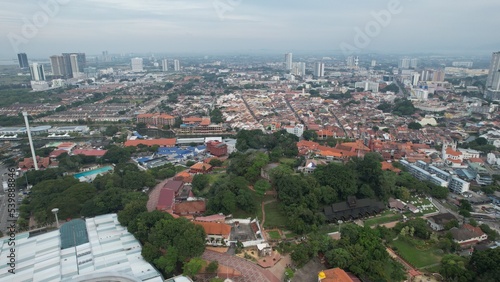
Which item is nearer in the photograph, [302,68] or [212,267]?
[212,267]

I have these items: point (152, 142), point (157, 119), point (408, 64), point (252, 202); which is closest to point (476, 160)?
point (252, 202)

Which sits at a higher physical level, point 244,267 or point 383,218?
point 244,267

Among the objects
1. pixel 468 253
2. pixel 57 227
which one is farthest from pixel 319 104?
pixel 57 227

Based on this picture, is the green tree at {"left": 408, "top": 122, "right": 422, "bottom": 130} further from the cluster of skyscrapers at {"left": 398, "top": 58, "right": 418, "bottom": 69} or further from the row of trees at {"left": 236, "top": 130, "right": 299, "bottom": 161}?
the cluster of skyscrapers at {"left": 398, "top": 58, "right": 418, "bottom": 69}

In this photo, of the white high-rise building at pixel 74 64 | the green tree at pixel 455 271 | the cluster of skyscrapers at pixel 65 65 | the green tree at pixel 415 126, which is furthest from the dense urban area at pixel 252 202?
the white high-rise building at pixel 74 64

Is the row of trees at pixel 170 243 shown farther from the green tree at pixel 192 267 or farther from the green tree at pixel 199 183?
the green tree at pixel 199 183

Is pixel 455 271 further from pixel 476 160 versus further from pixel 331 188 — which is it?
pixel 476 160

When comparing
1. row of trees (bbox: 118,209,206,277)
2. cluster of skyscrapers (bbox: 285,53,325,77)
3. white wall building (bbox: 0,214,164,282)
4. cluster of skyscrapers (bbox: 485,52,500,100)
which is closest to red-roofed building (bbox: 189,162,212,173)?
white wall building (bbox: 0,214,164,282)
